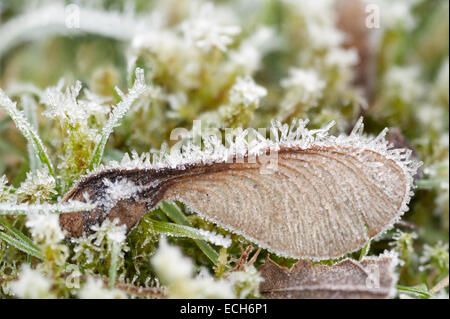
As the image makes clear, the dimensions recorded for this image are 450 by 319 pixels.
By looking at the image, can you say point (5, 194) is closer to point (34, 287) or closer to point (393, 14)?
point (34, 287)

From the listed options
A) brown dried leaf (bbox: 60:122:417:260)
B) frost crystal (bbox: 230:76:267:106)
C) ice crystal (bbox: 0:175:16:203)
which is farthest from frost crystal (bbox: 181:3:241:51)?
ice crystal (bbox: 0:175:16:203)

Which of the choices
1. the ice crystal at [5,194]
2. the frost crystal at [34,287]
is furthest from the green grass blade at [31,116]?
the frost crystal at [34,287]

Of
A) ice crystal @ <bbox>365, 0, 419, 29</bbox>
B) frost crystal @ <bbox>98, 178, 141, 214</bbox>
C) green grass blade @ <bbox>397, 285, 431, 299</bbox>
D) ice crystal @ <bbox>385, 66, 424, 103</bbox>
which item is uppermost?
ice crystal @ <bbox>365, 0, 419, 29</bbox>

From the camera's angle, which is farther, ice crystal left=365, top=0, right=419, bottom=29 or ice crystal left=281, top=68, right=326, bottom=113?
ice crystal left=365, top=0, right=419, bottom=29

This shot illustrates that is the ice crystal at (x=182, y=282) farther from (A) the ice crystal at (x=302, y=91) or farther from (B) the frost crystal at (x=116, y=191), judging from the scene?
(A) the ice crystal at (x=302, y=91)

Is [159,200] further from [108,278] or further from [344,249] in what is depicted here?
[344,249]

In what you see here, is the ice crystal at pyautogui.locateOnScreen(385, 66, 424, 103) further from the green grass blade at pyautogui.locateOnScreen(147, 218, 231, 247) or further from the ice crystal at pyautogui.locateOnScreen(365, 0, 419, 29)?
the green grass blade at pyautogui.locateOnScreen(147, 218, 231, 247)
